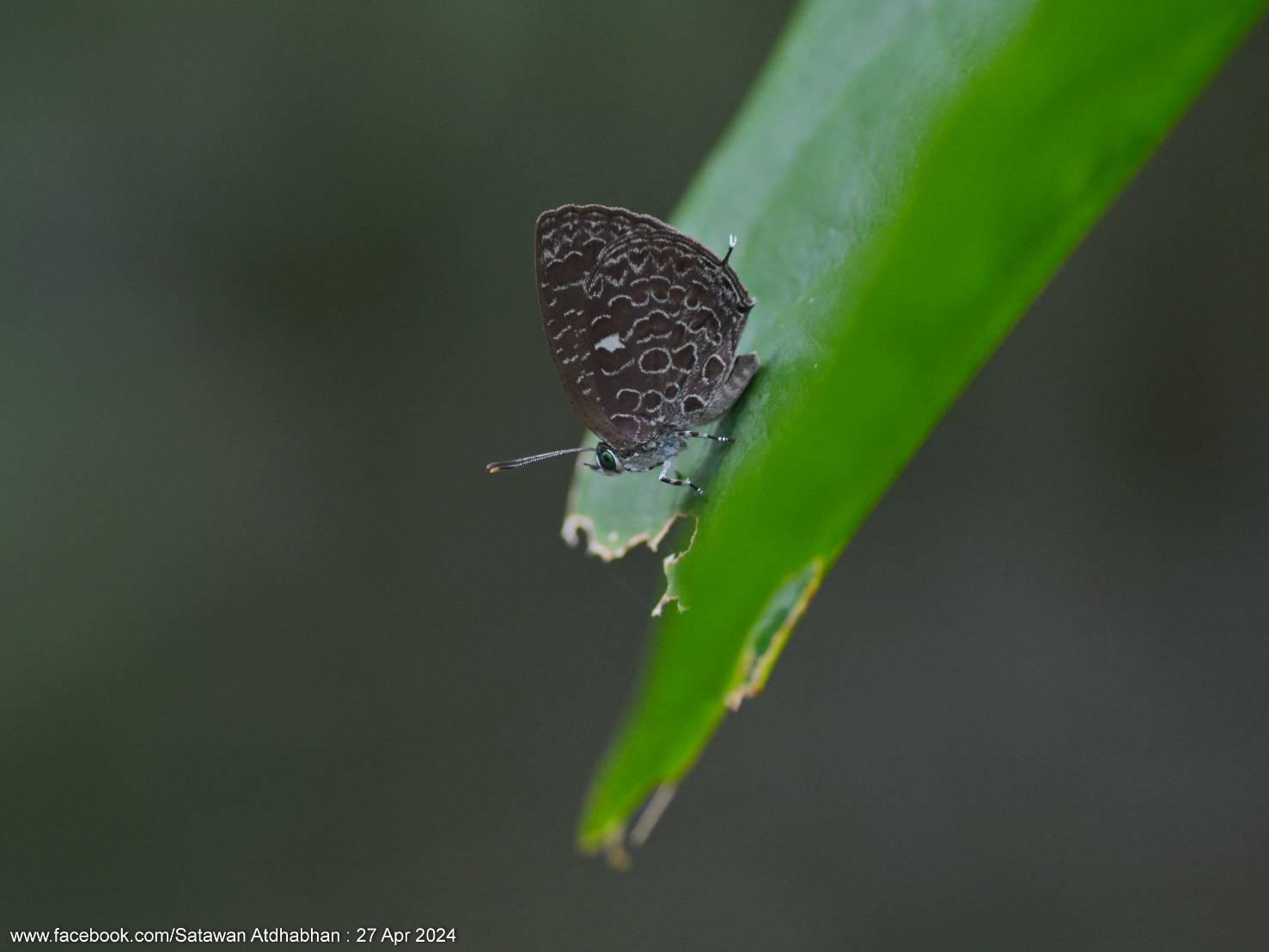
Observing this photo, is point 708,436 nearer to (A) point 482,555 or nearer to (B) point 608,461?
(B) point 608,461

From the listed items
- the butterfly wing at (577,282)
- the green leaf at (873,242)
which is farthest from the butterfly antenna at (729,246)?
the butterfly wing at (577,282)

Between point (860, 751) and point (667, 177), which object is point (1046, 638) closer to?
point (860, 751)

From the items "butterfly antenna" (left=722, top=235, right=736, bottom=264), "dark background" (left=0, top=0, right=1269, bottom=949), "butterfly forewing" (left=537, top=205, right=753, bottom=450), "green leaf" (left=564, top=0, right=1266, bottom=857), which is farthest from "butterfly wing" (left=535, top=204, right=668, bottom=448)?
"dark background" (left=0, top=0, right=1269, bottom=949)

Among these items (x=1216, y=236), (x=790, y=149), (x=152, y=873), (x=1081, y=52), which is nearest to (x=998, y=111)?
(x=1081, y=52)

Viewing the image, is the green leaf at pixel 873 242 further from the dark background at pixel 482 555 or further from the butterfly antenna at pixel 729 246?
the dark background at pixel 482 555

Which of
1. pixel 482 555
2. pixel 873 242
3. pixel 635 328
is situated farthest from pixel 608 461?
pixel 482 555
